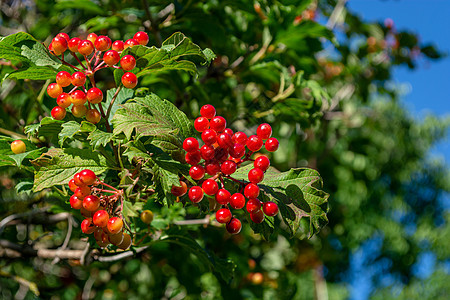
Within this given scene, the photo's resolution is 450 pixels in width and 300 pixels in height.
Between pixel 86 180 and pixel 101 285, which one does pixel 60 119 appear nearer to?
pixel 86 180

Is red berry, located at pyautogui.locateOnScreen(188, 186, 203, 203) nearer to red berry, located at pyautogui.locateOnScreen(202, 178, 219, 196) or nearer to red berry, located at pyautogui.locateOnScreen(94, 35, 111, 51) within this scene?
red berry, located at pyautogui.locateOnScreen(202, 178, 219, 196)

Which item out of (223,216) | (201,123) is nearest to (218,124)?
(201,123)

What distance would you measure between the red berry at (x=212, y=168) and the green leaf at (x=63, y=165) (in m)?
0.31

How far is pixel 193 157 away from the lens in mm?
1125

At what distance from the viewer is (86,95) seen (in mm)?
1169

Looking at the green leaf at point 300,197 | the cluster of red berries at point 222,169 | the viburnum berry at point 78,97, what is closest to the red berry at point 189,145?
the cluster of red berries at point 222,169

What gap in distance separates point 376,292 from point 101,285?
854cm

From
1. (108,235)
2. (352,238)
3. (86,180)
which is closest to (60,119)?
(86,180)

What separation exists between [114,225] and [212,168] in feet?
1.00

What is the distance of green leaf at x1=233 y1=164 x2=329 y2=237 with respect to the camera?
46.9 inches

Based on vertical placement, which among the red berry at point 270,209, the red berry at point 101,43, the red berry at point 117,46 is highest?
the red berry at point 101,43

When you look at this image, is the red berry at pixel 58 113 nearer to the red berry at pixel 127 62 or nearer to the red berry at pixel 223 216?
the red berry at pixel 127 62

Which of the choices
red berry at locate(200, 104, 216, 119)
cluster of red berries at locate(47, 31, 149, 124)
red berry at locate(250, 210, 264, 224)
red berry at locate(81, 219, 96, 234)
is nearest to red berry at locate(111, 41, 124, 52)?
cluster of red berries at locate(47, 31, 149, 124)

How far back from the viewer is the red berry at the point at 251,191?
1.13m
